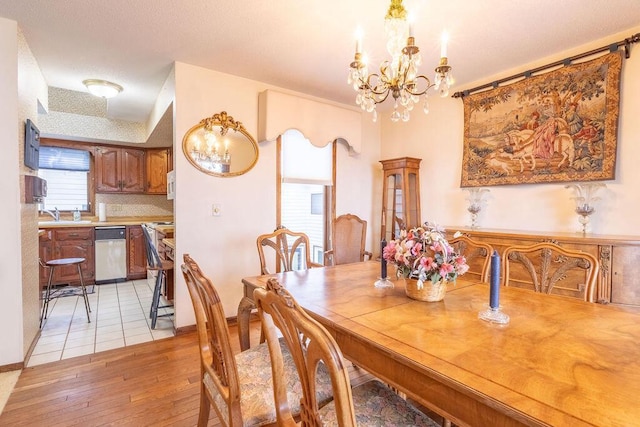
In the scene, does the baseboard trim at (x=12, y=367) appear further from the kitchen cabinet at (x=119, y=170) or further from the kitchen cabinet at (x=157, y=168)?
the kitchen cabinet at (x=157, y=168)

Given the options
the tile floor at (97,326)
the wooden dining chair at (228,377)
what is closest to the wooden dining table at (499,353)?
the wooden dining chair at (228,377)

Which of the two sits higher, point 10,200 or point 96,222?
point 10,200

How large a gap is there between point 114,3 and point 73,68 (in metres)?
1.43

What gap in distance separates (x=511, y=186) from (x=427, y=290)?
218 cm

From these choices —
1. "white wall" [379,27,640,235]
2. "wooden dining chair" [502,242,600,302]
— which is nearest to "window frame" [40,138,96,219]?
"white wall" [379,27,640,235]

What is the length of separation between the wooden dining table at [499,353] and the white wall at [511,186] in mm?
1531

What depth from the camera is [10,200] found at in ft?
7.14

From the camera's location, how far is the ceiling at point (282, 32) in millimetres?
2029

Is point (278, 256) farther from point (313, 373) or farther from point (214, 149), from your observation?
point (313, 373)

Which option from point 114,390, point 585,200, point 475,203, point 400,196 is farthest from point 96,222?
point 585,200

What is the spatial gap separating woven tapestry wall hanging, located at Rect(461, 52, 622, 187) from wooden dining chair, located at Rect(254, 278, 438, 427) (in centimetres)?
251

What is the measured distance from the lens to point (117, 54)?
2699 millimetres

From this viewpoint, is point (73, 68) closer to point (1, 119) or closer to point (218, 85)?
point (1, 119)

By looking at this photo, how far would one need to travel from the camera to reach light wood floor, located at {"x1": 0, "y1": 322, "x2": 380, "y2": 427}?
1.73 metres
